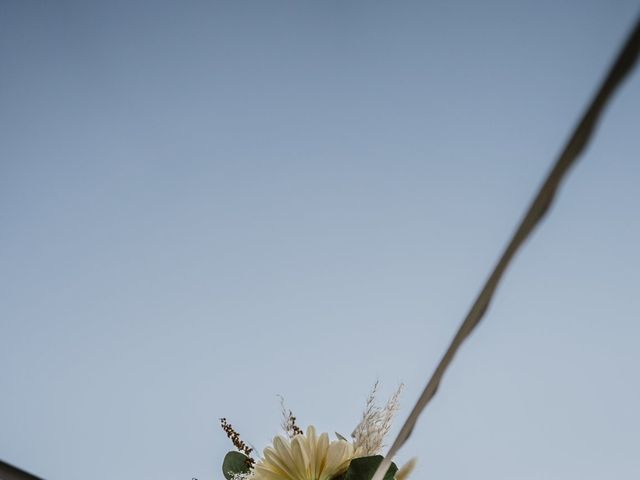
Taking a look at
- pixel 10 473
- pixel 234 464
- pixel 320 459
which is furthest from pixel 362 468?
pixel 10 473

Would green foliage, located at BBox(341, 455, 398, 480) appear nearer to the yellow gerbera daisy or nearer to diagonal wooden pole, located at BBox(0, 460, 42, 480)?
the yellow gerbera daisy

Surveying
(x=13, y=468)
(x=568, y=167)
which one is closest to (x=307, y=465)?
(x=13, y=468)

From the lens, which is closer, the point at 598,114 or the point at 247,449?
the point at 598,114

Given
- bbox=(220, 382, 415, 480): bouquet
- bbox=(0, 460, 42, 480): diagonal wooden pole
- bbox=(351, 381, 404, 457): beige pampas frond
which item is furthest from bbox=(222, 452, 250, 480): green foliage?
bbox=(0, 460, 42, 480): diagonal wooden pole

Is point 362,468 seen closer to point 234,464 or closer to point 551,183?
point 234,464

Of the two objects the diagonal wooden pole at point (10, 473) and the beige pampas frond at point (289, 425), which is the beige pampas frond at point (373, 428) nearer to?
the beige pampas frond at point (289, 425)

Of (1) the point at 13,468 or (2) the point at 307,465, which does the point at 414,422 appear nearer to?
(1) the point at 13,468
